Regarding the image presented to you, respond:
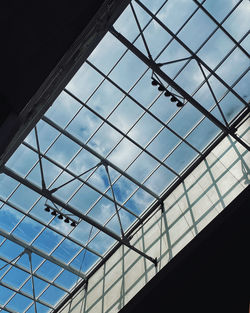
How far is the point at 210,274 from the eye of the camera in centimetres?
2470

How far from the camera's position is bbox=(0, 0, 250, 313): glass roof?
22.8 m

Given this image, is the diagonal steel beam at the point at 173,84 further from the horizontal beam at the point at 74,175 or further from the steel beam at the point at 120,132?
the horizontal beam at the point at 74,175

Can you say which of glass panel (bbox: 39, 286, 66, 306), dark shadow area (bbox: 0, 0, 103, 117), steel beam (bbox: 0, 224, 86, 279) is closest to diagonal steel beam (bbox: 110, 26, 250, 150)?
dark shadow area (bbox: 0, 0, 103, 117)

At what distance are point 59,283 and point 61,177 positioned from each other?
24.4 ft

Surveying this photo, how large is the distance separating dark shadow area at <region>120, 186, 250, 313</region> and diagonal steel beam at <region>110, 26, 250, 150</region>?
337cm

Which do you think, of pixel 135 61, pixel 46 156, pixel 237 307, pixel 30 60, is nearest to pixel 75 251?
pixel 46 156

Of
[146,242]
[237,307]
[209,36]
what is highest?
[209,36]

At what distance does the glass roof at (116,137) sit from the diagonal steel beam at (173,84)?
17 cm

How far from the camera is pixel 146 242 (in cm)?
2553

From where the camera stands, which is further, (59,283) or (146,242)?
(59,283)

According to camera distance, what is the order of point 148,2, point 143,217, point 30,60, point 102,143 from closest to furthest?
point 30,60 < point 148,2 < point 102,143 < point 143,217

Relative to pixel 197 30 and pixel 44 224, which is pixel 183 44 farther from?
pixel 44 224

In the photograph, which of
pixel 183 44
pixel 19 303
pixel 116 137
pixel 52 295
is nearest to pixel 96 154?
pixel 116 137

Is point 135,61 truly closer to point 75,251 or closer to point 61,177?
point 61,177
